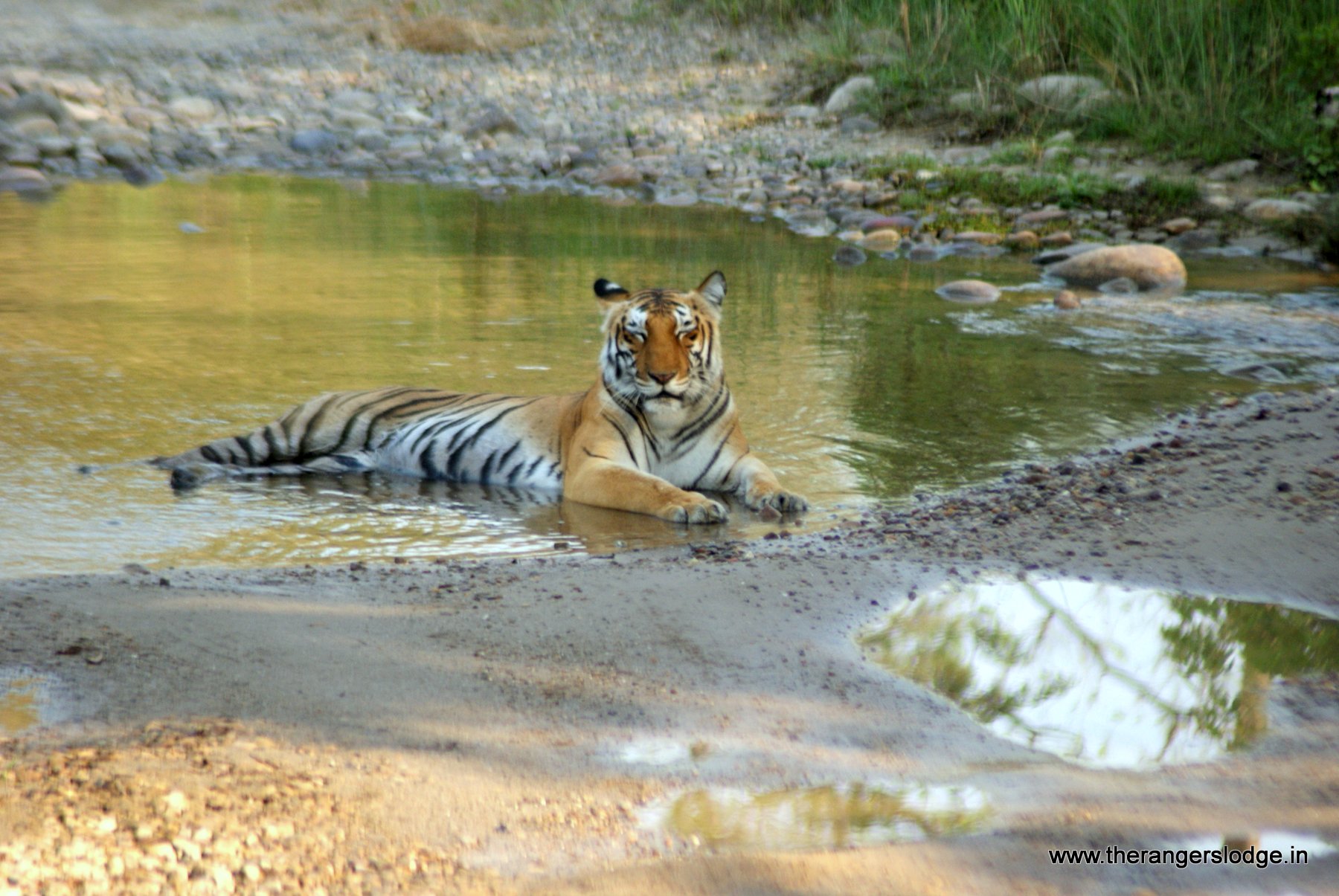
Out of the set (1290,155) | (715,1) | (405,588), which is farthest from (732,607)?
(715,1)

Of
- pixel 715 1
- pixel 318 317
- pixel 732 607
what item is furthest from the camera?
pixel 715 1

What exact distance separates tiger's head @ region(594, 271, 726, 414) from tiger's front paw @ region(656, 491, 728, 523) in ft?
1.91

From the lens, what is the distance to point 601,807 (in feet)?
8.46

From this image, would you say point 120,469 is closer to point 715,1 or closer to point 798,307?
point 798,307

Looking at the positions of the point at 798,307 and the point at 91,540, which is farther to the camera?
the point at 798,307

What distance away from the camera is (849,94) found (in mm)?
17781

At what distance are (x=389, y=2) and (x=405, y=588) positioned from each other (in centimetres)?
2256

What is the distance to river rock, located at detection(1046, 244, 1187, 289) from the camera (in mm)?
10695

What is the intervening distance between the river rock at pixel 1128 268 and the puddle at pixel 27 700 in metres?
9.24

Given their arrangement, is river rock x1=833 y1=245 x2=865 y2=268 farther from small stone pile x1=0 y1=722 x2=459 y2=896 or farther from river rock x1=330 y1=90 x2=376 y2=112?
river rock x1=330 y1=90 x2=376 y2=112

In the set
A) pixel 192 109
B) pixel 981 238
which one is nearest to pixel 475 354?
pixel 981 238

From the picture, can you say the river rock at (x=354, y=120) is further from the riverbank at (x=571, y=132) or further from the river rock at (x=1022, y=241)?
the river rock at (x=1022, y=241)

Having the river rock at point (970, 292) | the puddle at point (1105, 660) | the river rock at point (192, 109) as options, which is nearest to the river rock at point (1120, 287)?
the river rock at point (970, 292)

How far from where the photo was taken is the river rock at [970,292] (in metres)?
10.1
